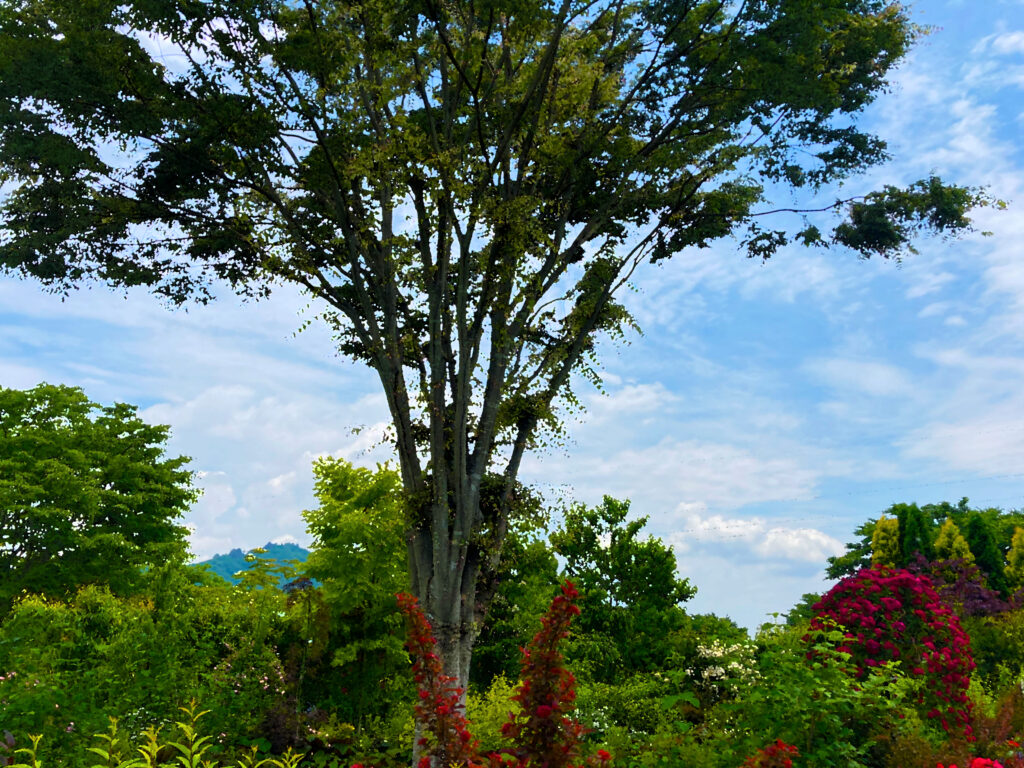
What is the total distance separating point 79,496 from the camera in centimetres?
2564

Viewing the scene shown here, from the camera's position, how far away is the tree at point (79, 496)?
1012 inches

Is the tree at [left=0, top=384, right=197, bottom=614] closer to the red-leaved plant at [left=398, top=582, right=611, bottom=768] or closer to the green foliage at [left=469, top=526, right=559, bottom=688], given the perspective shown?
the green foliage at [left=469, top=526, right=559, bottom=688]

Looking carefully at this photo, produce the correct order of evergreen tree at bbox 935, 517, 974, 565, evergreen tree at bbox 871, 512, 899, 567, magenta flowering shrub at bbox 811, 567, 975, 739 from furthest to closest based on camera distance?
1. evergreen tree at bbox 871, 512, 899, 567
2. evergreen tree at bbox 935, 517, 974, 565
3. magenta flowering shrub at bbox 811, 567, 975, 739

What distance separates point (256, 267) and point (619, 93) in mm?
6334

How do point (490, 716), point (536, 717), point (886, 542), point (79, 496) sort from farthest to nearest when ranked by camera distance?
1. point (886, 542)
2. point (79, 496)
3. point (490, 716)
4. point (536, 717)

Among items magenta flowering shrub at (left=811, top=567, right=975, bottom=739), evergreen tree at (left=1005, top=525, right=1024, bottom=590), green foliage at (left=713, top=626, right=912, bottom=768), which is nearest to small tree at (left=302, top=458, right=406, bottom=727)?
magenta flowering shrub at (left=811, top=567, right=975, bottom=739)

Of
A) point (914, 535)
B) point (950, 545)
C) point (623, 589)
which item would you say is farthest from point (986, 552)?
point (623, 589)

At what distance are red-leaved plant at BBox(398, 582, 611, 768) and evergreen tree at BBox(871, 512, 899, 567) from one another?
34807 millimetres

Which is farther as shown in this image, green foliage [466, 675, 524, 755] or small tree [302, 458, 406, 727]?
small tree [302, 458, 406, 727]

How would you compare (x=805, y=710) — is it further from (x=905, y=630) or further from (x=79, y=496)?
(x=79, y=496)

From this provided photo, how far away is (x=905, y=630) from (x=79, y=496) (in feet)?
80.5

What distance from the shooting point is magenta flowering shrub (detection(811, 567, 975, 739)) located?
9125 millimetres

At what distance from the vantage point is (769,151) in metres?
12.0

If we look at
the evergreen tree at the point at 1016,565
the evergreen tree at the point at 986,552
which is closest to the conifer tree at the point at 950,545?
the evergreen tree at the point at 986,552
